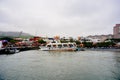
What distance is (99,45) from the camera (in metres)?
81.1

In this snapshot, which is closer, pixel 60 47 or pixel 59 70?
pixel 59 70

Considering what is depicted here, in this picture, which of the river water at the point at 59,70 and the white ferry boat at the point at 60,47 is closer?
the river water at the point at 59,70

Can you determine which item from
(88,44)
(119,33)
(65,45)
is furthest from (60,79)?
(119,33)

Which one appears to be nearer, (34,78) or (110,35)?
(34,78)

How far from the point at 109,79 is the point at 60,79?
145 inches

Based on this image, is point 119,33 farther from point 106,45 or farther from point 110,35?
point 106,45

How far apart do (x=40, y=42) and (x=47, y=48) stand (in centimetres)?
3306

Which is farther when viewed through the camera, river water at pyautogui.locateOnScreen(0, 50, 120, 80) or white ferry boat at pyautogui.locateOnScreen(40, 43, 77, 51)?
white ferry boat at pyautogui.locateOnScreen(40, 43, 77, 51)

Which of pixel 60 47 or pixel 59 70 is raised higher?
pixel 60 47

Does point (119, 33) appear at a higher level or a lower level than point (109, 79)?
higher

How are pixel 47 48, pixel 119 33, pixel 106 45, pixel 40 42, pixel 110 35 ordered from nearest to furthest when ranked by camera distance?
pixel 47 48 → pixel 106 45 → pixel 40 42 → pixel 119 33 → pixel 110 35

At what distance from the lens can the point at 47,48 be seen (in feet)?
185

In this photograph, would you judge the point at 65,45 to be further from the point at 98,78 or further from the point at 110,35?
the point at 110,35

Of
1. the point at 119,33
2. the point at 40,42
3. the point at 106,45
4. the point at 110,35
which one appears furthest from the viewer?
the point at 110,35
